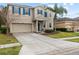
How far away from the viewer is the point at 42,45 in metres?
4.77

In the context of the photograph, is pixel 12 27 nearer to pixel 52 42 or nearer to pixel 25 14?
pixel 25 14

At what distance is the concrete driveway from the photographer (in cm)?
467

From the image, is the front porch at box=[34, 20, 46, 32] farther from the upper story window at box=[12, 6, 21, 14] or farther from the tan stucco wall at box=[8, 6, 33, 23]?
the upper story window at box=[12, 6, 21, 14]

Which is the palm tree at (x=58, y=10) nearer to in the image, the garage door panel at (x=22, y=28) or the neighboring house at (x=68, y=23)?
the neighboring house at (x=68, y=23)

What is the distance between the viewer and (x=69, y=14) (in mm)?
4777

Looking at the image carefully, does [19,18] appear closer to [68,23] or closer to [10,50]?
[10,50]

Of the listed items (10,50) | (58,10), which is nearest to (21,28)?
(10,50)

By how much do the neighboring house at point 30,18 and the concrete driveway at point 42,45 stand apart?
0.12 m

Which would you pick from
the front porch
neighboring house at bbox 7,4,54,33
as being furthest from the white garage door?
the front porch

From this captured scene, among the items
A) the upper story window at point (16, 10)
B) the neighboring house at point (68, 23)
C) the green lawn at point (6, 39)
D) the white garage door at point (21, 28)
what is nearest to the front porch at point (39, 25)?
the white garage door at point (21, 28)

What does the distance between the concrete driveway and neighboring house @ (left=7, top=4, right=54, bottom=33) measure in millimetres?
123
